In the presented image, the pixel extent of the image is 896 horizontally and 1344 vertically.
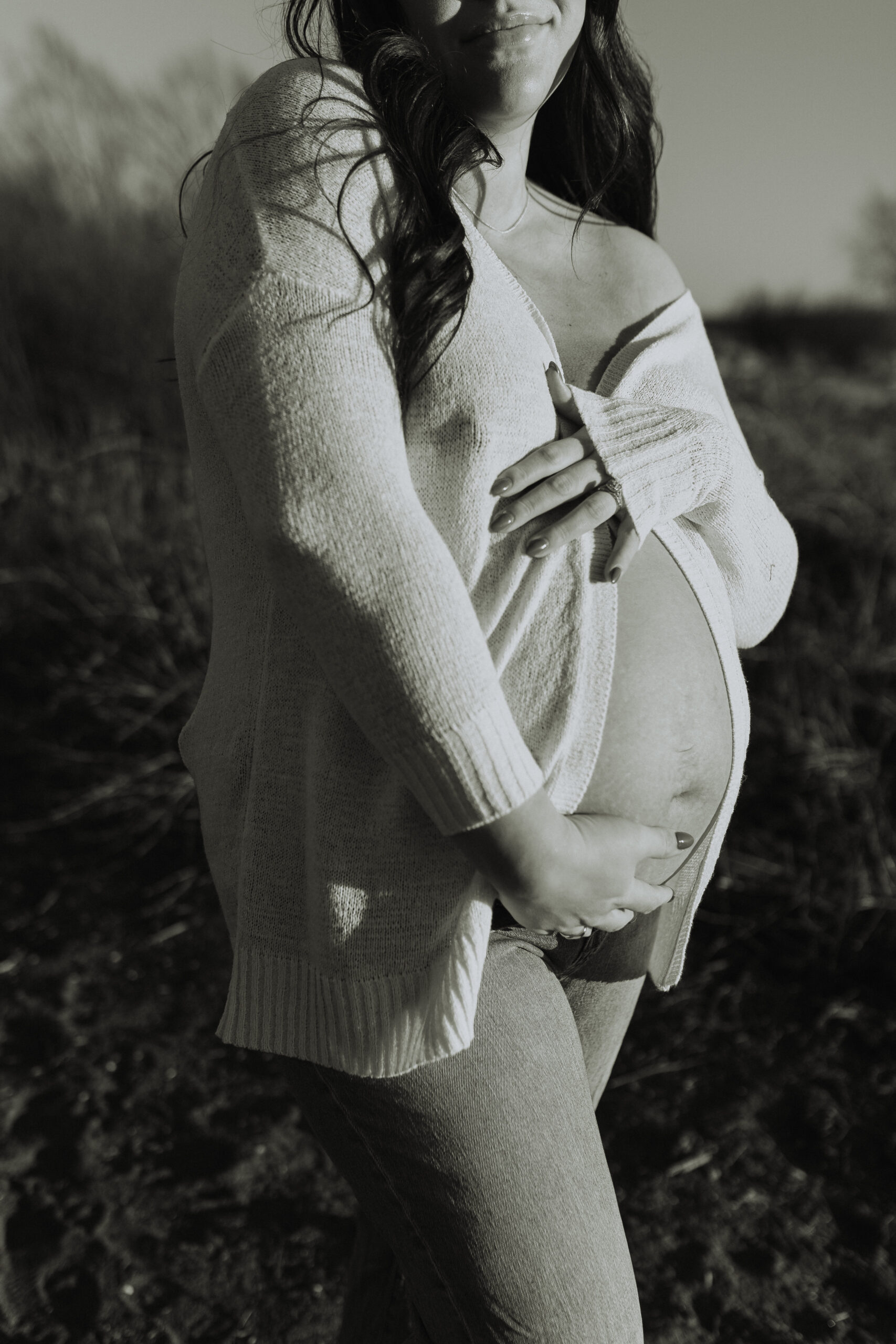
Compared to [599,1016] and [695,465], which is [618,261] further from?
[599,1016]

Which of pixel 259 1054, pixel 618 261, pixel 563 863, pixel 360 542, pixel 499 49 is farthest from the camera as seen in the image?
pixel 259 1054

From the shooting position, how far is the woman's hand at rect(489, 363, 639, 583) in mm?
1074

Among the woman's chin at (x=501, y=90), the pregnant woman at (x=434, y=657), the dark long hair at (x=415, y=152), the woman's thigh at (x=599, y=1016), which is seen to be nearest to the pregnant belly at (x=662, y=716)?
the pregnant woman at (x=434, y=657)

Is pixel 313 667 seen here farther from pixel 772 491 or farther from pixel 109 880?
pixel 772 491

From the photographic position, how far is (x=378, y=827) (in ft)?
3.46

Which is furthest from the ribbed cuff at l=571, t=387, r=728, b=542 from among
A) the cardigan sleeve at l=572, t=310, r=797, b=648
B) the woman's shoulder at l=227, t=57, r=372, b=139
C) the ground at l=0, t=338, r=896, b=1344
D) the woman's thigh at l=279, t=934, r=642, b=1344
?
the ground at l=0, t=338, r=896, b=1344

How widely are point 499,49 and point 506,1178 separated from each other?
3.54 ft

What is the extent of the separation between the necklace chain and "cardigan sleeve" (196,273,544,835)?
29cm

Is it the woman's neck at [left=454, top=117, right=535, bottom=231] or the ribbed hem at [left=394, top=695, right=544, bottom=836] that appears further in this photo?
the woman's neck at [left=454, top=117, right=535, bottom=231]

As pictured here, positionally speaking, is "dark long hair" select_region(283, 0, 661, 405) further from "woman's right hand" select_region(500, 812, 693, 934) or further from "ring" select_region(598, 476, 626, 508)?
"woman's right hand" select_region(500, 812, 693, 934)

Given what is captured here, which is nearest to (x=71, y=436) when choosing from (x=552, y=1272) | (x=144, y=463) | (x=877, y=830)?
(x=144, y=463)

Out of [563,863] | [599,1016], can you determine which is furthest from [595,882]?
[599,1016]

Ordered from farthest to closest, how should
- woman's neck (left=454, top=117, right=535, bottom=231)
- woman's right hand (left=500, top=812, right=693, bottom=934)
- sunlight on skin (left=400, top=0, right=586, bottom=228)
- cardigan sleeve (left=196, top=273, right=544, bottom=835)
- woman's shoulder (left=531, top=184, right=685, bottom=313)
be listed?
woman's shoulder (left=531, top=184, right=685, bottom=313)
woman's neck (left=454, top=117, right=535, bottom=231)
sunlight on skin (left=400, top=0, right=586, bottom=228)
woman's right hand (left=500, top=812, right=693, bottom=934)
cardigan sleeve (left=196, top=273, right=544, bottom=835)

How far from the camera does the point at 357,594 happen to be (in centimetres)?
94
